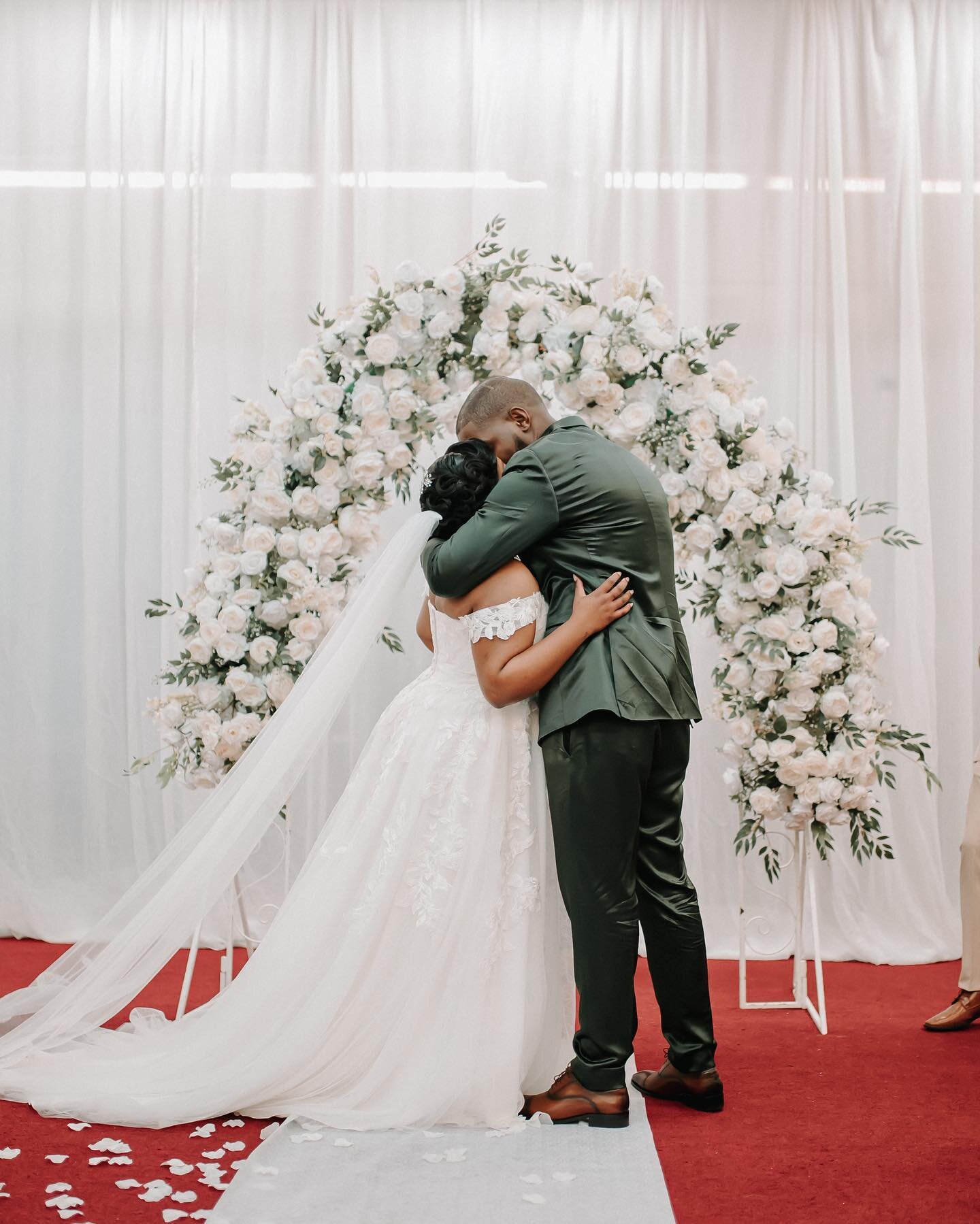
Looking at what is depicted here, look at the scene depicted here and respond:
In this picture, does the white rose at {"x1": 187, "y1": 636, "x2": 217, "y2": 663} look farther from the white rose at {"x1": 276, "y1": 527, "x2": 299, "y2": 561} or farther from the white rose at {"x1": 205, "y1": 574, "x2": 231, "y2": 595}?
the white rose at {"x1": 276, "y1": 527, "x2": 299, "y2": 561}

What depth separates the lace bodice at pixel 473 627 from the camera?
3145 mm

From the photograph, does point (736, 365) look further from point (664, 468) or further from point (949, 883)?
point (949, 883)

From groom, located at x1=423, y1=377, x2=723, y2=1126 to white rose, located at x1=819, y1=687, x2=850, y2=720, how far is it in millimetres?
843

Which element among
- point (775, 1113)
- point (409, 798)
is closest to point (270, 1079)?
point (409, 798)

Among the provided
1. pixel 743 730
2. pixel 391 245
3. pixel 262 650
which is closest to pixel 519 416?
pixel 262 650

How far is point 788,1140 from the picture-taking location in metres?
3.02

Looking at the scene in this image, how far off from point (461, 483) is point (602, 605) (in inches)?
20.0

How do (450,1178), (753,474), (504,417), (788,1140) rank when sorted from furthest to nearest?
(753,474), (504,417), (788,1140), (450,1178)

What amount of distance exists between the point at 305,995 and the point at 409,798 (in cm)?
57

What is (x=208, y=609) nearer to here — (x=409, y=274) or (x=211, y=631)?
(x=211, y=631)

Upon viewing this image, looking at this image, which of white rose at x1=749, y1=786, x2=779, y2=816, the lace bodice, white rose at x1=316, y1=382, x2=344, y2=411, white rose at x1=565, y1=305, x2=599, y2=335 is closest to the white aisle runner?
the lace bodice

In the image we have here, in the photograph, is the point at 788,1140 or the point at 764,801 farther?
the point at 764,801

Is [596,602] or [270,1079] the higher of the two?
[596,602]

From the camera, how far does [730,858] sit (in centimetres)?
539
